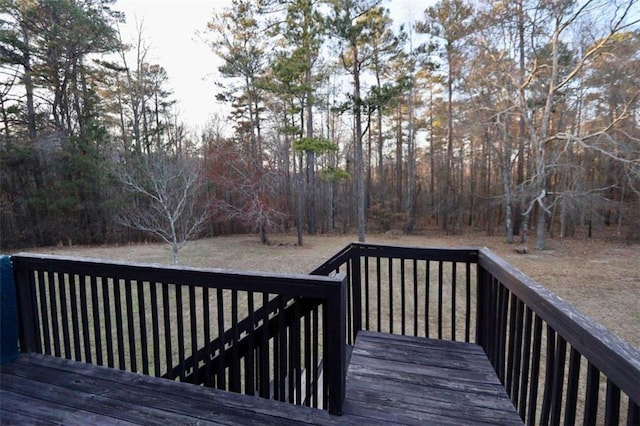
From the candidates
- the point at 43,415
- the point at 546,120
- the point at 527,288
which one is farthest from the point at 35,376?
the point at 546,120

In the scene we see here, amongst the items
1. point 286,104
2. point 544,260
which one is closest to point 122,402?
point 544,260

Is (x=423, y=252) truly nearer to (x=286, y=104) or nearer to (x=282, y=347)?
(x=282, y=347)

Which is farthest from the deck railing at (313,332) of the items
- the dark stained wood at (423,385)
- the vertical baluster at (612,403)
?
the dark stained wood at (423,385)

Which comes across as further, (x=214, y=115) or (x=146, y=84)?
(x=214, y=115)

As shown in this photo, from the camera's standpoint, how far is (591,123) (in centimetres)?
1029

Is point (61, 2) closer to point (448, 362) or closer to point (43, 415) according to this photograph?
point (43, 415)

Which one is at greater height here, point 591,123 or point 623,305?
point 591,123

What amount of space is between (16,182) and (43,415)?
1267 cm

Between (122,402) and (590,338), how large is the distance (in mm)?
2035

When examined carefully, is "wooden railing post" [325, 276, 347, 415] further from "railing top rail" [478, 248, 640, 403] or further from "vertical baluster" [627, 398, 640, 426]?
"vertical baluster" [627, 398, 640, 426]

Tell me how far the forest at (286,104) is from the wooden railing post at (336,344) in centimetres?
681

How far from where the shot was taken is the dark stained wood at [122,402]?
57.4 inches

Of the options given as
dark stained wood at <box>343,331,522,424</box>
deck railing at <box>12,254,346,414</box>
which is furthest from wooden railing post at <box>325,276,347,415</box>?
dark stained wood at <box>343,331,522,424</box>

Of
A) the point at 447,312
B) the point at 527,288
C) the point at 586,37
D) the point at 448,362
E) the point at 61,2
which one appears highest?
the point at 61,2
